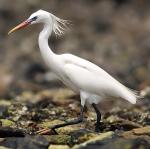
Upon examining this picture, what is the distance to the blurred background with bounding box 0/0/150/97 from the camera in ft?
140

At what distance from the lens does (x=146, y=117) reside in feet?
56.2

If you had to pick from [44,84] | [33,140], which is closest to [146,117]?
[33,140]

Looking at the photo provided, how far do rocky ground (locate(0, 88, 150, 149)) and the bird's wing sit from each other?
2.43ft

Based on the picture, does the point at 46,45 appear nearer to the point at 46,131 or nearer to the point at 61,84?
the point at 46,131

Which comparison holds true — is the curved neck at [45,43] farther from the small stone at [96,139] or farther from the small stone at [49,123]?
the small stone at [96,139]

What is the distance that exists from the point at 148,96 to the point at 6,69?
1666cm

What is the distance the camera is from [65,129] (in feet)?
50.0

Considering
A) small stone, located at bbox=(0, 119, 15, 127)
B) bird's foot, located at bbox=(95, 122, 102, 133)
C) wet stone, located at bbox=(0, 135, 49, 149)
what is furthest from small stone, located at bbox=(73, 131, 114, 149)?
small stone, located at bbox=(0, 119, 15, 127)

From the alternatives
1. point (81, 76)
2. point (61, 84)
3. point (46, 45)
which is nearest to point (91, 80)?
point (81, 76)

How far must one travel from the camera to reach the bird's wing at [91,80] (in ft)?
49.2

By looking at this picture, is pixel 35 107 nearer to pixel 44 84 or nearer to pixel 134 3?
pixel 44 84

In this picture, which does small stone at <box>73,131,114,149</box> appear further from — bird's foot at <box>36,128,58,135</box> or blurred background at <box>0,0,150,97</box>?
blurred background at <box>0,0,150,97</box>

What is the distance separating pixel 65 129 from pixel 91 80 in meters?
1.09

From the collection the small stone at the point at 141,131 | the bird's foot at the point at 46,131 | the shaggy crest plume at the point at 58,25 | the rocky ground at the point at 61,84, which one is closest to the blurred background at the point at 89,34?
the rocky ground at the point at 61,84
